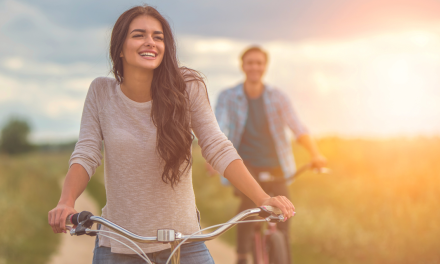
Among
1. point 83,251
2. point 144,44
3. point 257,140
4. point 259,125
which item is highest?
point 259,125

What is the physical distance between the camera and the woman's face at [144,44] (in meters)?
2.38

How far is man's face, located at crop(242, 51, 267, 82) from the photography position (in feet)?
16.8

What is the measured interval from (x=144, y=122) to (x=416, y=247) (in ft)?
18.7

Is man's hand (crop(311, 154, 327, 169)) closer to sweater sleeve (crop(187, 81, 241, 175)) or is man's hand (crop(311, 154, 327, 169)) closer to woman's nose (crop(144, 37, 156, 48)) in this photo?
sweater sleeve (crop(187, 81, 241, 175))

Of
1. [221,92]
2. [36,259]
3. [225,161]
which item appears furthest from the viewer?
[36,259]

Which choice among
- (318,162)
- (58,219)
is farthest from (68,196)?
(318,162)

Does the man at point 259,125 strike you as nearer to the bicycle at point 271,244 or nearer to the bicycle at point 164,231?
the bicycle at point 271,244

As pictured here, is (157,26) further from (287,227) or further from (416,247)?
(416,247)

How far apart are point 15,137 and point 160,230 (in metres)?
75.8

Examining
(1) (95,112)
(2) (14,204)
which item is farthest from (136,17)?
(2) (14,204)

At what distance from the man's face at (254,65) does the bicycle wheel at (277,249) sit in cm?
172

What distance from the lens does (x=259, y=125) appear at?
17.0 ft

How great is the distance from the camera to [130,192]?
2.30 metres

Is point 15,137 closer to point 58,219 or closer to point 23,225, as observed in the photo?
point 23,225
